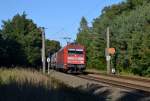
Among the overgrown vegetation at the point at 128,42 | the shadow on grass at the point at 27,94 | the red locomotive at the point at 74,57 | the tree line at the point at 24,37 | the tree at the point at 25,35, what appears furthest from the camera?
the tree at the point at 25,35

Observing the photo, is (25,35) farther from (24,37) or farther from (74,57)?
(74,57)

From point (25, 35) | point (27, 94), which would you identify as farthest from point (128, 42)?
point (27, 94)

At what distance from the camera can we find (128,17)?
7319cm

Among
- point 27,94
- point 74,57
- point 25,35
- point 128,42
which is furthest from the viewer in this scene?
point 25,35

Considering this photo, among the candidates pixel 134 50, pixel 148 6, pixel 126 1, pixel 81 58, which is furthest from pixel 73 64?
pixel 126 1

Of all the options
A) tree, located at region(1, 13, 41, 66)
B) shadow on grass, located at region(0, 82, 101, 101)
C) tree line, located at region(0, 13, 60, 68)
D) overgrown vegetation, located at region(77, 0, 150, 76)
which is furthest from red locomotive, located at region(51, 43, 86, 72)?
shadow on grass, located at region(0, 82, 101, 101)

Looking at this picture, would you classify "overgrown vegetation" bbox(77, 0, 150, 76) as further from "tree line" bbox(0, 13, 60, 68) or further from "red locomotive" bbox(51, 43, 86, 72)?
"tree line" bbox(0, 13, 60, 68)

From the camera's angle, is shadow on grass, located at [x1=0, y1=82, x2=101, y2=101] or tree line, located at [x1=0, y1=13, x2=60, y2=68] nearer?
shadow on grass, located at [x1=0, y1=82, x2=101, y2=101]

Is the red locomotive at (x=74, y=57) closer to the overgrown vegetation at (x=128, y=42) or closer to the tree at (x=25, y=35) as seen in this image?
the overgrown vegetation at (x=128, y=42)

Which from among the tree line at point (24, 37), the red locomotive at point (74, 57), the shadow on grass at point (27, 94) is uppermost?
the tree line at point (24, 37)

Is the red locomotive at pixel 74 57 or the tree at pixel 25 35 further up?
the tree at pixel 25 35

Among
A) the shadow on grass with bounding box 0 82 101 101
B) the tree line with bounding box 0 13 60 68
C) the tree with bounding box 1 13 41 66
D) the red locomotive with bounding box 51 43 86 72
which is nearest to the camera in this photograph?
the shadow on grass with bounding box 0 82 101 101

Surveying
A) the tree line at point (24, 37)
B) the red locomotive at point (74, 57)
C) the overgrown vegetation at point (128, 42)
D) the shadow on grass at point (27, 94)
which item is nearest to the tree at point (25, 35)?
the tree line at point (24, 37)

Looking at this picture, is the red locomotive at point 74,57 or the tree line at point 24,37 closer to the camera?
the red locomotive at point 74,57
